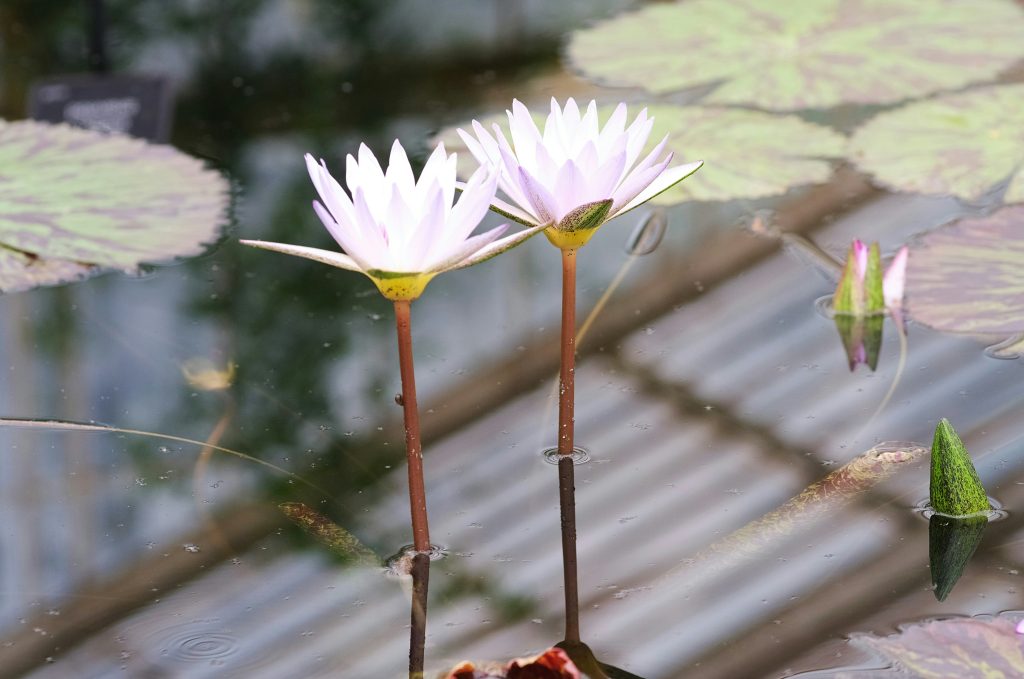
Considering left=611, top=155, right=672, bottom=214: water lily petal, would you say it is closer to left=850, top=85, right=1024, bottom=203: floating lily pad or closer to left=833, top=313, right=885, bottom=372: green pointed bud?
left=833, top=313, right=885, bottom=372: green pointed bud

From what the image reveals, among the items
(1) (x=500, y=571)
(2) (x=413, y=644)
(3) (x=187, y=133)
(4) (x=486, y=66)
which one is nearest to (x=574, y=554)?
(1) (x=500, y=571)

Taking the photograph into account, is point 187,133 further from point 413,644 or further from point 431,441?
point 413,644

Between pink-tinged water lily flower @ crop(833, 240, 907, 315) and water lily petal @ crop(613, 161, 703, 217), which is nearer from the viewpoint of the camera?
water lily petal @ crop(613, 161, 703, 217)

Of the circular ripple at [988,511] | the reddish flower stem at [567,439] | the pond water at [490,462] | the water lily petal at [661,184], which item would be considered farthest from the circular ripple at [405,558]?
the circular ripple at [988,511]

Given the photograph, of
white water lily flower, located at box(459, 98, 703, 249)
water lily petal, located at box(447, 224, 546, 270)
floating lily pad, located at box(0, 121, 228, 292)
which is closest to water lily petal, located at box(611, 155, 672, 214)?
white water lily flower, located at box(459, 98, 703, 249)

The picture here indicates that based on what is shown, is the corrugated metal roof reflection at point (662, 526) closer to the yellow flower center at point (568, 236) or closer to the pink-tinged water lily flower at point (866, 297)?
the pink-tinged water lily flower at point (866, 297)

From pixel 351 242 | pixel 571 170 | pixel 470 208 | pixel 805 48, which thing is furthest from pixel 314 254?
pixel 805 48

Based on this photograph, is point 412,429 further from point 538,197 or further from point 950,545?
point 950,545

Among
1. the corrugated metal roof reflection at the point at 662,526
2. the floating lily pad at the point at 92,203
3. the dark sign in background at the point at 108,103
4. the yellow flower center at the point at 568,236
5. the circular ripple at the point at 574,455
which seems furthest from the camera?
the dark sign in background at the point at 108,103
